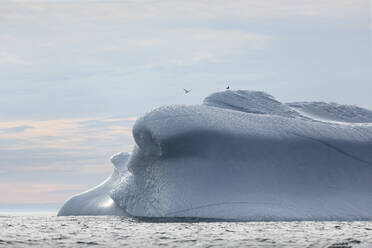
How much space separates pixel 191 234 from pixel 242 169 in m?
4.53

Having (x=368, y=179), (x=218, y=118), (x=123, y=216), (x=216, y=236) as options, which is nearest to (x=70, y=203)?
(x=123, y=216)

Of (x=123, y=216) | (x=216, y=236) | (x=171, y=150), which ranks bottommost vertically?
(x=216, y=236)

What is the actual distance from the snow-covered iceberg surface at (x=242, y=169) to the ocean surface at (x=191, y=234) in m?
0.62

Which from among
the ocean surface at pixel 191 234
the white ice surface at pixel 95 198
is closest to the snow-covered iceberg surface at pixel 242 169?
the ocean surface at pixel 191 234

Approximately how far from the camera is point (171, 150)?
1778 centimetres

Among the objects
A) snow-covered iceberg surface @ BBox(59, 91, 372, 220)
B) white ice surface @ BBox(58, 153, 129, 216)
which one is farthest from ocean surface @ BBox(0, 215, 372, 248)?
white ice surface @ BBox(58, 153, 129, 216)

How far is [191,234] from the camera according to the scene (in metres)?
13.6

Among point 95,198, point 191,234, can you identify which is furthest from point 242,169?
point 95,198

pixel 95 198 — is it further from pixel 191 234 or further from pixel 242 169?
pixel 191 234

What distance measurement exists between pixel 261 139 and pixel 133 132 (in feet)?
11.1

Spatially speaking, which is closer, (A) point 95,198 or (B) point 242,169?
(B) point 242,169

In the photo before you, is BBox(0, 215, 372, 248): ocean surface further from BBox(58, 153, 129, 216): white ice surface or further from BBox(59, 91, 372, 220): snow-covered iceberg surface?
BBox(58, 153, 129, 216): white ice surface

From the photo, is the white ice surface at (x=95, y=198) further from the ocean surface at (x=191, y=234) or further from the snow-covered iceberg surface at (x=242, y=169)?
the ocean surface at (x=191, y=234)

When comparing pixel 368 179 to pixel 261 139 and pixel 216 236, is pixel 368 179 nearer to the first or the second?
pixel 261 139
